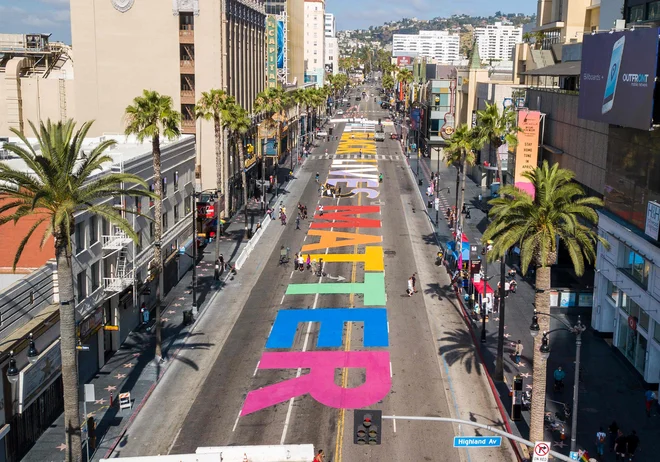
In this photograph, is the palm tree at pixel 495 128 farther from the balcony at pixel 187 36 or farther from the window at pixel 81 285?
the window at pixel 81 285

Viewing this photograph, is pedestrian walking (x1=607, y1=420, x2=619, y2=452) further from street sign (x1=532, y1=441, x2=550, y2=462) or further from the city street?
street sign (x1=532, y1=441, x2=550, y2=462)

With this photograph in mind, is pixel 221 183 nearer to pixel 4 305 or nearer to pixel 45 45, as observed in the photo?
pixel 45 45

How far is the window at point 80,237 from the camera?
36.0 meters

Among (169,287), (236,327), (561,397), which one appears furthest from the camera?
(169,287)

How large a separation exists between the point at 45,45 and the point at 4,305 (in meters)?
61.7

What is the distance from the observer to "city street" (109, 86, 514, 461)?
31469mm

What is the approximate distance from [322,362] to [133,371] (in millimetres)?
9428

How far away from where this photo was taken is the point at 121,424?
32.9 metres

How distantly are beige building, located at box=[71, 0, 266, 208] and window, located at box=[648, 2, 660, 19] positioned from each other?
39161 mm

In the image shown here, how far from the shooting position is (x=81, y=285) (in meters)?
36.4

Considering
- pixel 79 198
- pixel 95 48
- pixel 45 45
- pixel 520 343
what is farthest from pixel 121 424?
pixel 45 45

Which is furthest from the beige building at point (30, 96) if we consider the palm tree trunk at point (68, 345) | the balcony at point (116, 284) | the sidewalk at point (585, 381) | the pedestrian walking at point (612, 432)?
the pedestrian walking at point (612, 432)

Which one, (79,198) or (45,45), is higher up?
(45,45)

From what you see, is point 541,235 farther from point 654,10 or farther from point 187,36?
point 187,36
